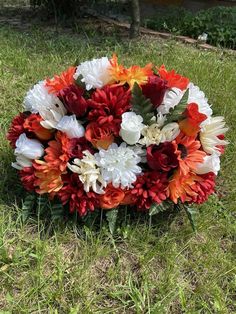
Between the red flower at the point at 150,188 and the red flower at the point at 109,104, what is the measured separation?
0.27 meters

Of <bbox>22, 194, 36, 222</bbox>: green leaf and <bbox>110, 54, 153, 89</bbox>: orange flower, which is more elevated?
<bbox>110, 54, 153, 89</bbox>: orange flower

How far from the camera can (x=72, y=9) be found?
6305 mm

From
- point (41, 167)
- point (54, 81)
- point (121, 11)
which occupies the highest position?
point (54, 81)

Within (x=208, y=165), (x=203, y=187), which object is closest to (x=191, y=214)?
(x=203, y=187)

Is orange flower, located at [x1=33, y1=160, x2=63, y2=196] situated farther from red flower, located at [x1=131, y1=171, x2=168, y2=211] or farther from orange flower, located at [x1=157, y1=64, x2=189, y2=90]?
orange flower, located at [x1=157, y1=64, x2=189, y2=90]

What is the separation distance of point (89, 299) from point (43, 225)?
0.48m

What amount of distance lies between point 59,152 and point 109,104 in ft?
1.08

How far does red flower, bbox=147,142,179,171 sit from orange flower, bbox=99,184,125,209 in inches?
7.7

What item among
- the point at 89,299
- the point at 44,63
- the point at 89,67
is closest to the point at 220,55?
the point at 44,63

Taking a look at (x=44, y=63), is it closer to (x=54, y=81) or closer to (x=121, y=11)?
(x=54, y=81)

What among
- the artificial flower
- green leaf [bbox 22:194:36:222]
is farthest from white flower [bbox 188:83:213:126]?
green leaf [bbox 22:194:36:222]

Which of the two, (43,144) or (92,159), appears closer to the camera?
(92,159)

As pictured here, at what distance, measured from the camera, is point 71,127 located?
7.77 ft

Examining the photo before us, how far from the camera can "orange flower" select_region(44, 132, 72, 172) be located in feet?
7.72
